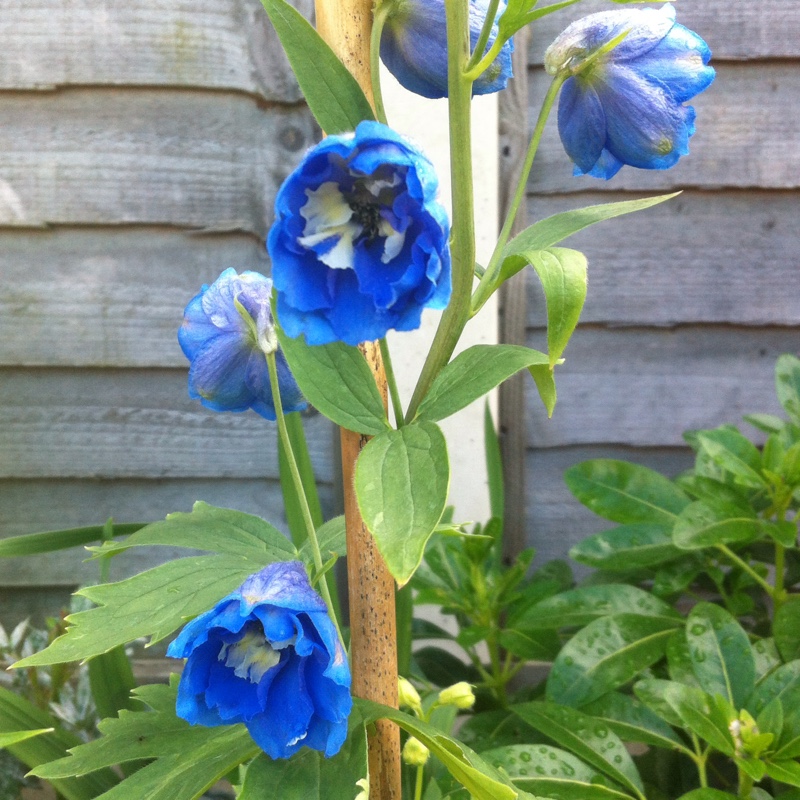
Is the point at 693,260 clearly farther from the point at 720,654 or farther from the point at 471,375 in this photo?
the point at 471,375

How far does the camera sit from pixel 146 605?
0.44 metres

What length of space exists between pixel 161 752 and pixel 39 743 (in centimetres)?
30

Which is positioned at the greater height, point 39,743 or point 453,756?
point 453,756

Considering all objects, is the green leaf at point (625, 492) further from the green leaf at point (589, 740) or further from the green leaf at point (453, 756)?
the green leaf at point (453, 756)

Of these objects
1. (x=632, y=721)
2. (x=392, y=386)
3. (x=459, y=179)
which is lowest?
(x=632, y=721)

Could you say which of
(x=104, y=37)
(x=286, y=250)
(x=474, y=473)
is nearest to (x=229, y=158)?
(x=104, y=37)

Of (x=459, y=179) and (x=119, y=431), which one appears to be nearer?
(x=459, y=179)

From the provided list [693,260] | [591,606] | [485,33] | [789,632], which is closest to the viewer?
[485,33]

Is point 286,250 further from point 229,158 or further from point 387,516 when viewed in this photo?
point 229,158

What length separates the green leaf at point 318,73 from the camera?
0.37 meters

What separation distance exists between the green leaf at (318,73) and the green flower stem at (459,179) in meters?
0.05

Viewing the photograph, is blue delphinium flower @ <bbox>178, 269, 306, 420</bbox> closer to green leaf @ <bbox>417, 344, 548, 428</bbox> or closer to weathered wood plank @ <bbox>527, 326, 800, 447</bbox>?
green leaf @ <bbox>417, 344, 548, 428</bbox>

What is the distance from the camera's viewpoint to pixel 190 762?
0.45 meters

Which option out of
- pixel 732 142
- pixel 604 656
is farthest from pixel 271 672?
pixel 732 142
